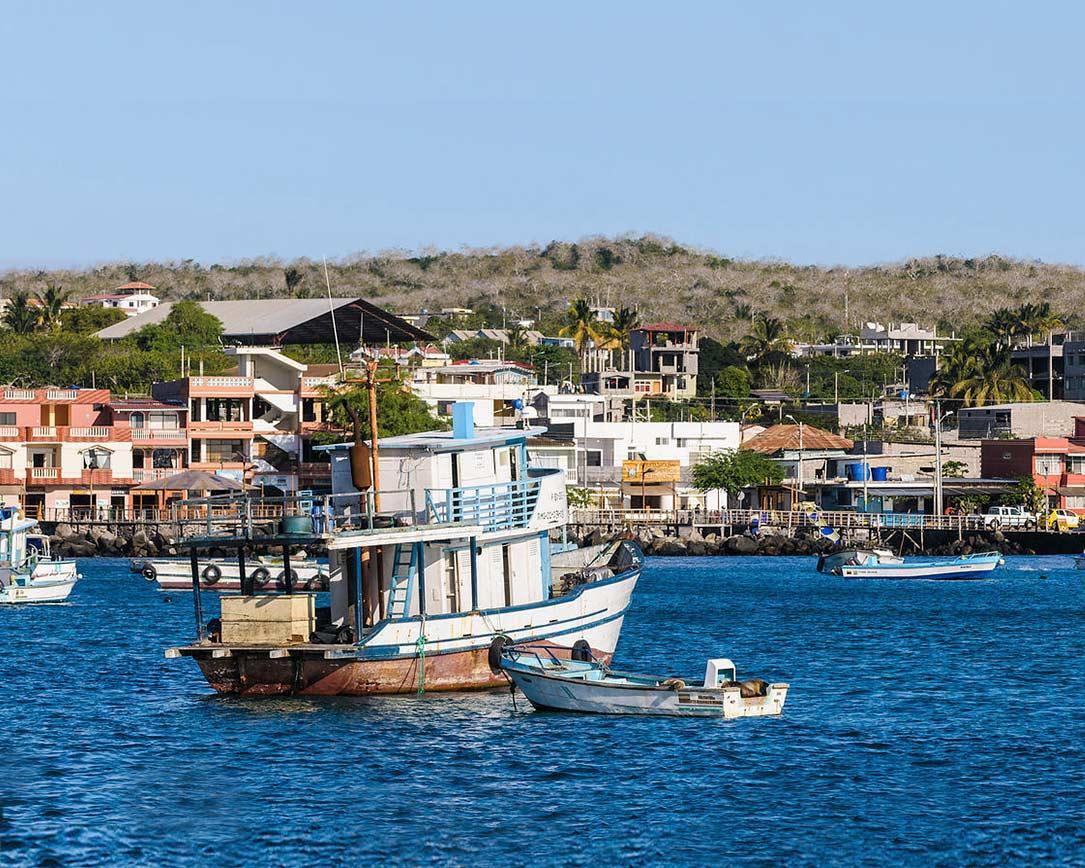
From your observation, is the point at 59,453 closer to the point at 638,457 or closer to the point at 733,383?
the point at 638,457

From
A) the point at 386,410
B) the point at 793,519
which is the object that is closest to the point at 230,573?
the point at 386,410

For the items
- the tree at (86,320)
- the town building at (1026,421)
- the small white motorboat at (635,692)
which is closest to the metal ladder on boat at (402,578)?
the small white motorboat at (635,692)

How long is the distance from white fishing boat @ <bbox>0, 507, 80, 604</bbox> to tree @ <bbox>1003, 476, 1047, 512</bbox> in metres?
67.4

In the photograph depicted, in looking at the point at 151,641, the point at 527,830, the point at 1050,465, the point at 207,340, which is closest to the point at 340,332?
the point at 207,340

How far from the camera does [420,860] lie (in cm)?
2542

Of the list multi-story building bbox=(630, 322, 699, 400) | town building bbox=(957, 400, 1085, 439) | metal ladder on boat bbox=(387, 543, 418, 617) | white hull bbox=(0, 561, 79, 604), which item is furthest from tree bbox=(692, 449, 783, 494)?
metal ladder on boat bbox=(387, 543, 418, 617)

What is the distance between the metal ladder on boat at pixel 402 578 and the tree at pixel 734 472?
81.6m

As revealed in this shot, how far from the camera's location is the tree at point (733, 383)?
163 metres

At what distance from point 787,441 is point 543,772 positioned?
97437 millimetres

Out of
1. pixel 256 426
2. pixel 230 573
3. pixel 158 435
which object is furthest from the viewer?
pixel 256 426

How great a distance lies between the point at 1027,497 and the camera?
391ft

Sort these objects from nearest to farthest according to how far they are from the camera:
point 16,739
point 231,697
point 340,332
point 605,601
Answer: point 16,739 → point 231,697 → point 605,601 → point 340,332

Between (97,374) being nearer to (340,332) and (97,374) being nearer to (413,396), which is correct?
(340,332)

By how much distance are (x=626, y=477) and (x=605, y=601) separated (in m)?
79.6
